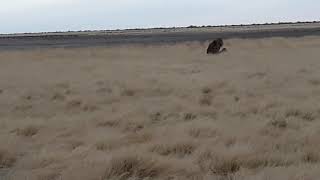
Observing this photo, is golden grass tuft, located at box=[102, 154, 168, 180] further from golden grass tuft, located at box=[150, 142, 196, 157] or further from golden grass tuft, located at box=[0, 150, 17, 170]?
golden grass tuft, located at box=[0, 150, 17, 170]

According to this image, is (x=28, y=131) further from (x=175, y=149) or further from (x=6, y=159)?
(x=175, y=149)

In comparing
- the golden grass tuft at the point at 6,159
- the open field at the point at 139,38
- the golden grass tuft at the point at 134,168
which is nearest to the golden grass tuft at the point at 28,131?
the golden grass tuft at the point at 6,159

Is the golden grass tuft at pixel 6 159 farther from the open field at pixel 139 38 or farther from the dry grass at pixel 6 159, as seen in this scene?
the open field at pixel 139 38

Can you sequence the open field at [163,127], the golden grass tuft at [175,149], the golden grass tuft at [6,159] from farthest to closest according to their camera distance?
1. the golden grass tuft at [175,149]
2. the golden grass tuft at [6,159]
3. the open field at [163,127]

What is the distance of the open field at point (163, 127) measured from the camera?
24.6ft

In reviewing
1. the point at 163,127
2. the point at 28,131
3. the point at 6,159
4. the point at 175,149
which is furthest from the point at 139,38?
the point at 6,159

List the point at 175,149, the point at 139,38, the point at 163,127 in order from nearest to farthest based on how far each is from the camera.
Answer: the point at 175,149
the point at 163,127
the point at 139,38

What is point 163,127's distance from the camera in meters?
10.9

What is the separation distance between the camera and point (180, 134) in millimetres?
10086

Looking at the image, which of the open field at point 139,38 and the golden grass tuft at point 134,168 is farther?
the open field at point 139,38

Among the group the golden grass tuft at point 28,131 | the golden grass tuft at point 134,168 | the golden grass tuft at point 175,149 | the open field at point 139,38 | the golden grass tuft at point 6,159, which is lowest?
the open field at point 139,38

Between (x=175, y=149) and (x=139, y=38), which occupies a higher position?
(x=175, y=149)

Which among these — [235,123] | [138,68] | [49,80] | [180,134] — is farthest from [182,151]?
[138,68]

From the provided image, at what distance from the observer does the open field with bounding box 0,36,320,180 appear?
7.50 meters
